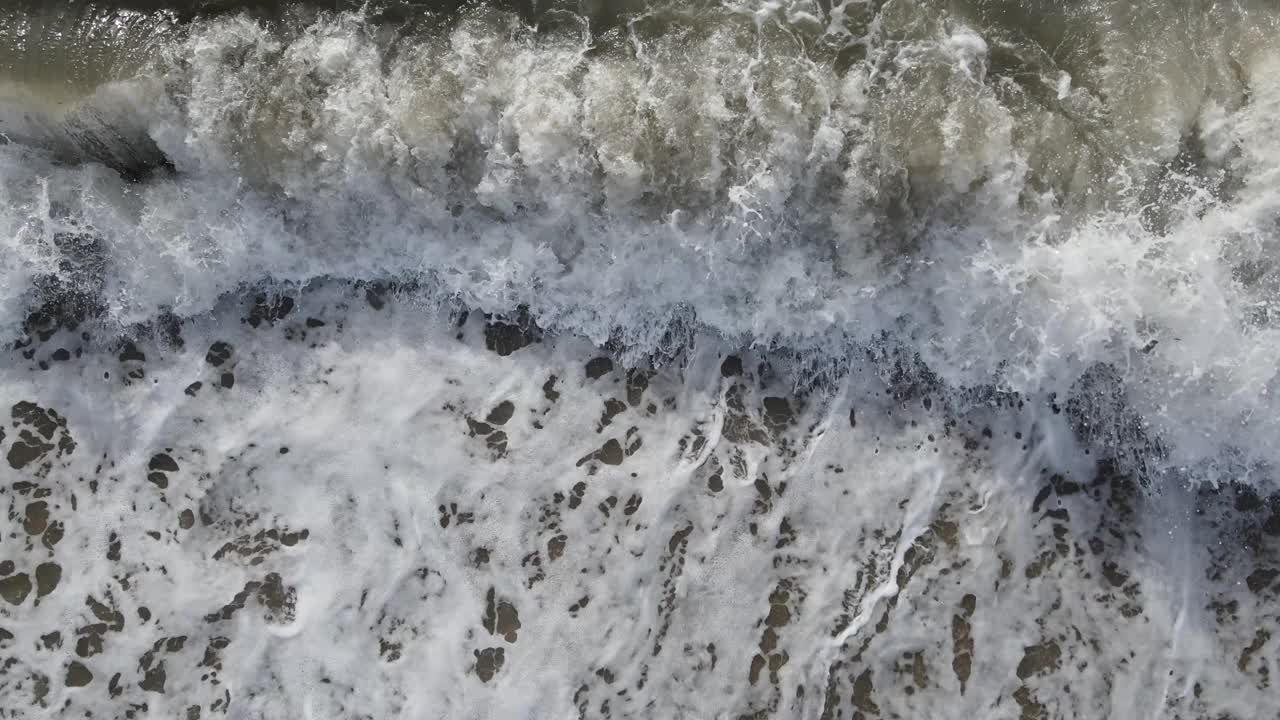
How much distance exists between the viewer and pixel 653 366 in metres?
5.83

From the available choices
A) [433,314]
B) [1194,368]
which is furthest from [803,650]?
[433,314]

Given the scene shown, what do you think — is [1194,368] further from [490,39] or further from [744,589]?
[490,39]

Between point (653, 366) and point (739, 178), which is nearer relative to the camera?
point (739, 178)

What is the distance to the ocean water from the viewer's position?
5.45 metres

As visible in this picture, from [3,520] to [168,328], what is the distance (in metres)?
1.95

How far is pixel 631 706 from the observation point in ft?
18.2

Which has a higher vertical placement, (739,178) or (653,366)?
(739,178)

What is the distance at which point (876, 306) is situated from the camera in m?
5.65

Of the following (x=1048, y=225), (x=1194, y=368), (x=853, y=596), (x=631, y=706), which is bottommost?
(x=631, y=706)

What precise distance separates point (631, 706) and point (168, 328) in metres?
4.81

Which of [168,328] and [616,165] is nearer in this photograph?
[616,165]

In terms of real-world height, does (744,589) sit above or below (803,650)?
above

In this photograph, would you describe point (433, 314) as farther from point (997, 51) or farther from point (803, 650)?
point (997, 51)

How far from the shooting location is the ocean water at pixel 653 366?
5.45 metres
